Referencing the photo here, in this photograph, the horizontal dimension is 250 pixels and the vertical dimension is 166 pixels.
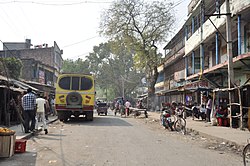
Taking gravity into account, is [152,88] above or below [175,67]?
below

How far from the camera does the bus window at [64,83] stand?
66.3ft

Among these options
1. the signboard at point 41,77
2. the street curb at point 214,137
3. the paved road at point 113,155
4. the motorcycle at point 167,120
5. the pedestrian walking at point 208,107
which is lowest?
the paved road at point 113,155

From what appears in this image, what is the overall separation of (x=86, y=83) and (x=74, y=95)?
3.98ft

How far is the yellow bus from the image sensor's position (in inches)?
779

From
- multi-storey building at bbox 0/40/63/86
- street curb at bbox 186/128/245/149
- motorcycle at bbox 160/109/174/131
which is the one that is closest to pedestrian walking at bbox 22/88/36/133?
motorcycle at bbox 160/109/174/131

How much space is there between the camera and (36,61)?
38.1 meters

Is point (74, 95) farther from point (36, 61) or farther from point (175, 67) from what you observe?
point (175, 67)

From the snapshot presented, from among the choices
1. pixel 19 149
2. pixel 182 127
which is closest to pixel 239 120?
pixel 182 127

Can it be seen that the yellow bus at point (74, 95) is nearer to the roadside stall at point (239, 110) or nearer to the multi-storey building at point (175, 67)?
the roadside stall at point (239, 110)

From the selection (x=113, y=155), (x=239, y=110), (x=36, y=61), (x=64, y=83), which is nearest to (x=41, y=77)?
(x=36, y=61)

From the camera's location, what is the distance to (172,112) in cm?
1697

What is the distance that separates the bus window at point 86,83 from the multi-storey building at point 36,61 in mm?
18986

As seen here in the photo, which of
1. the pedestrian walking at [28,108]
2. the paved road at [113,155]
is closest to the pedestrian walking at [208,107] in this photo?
the paved road at [113,155]

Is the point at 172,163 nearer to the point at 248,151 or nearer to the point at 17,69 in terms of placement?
the point at 248,151
